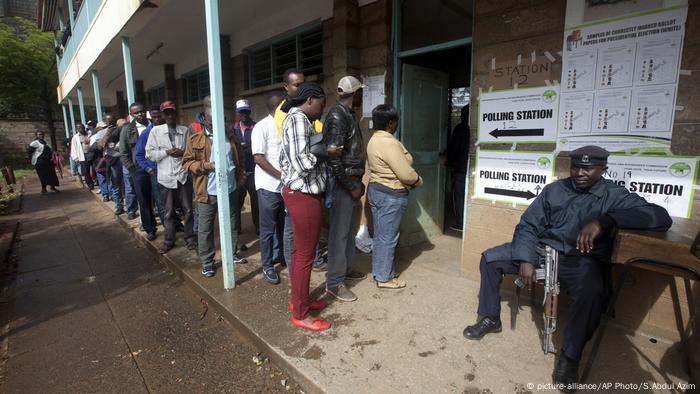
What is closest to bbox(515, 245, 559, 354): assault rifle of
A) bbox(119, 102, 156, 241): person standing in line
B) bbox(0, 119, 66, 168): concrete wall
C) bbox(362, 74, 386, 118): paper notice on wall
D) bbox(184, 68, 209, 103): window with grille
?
bbox(362, 74, 386, 118): paper notice on wall

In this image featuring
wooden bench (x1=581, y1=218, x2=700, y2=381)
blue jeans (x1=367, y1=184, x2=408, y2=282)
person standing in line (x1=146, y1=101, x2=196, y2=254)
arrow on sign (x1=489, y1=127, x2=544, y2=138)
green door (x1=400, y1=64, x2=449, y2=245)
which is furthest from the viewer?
green door (x1=400, y1=64, x2=449, y2=245)

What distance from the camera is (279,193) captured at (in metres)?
3.45

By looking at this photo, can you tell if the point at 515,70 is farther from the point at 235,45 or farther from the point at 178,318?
the point at 235,45

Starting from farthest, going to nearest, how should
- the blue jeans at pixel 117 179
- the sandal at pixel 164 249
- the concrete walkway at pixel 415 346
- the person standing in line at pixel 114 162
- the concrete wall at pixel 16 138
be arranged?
the concrete wall at pixel 16 138 < the blue jeans at pixel 117 179 < the person standing in line at pixel 114 162 < the sandal at pixel 164 249 < the concrete walkway at pixel 415 346

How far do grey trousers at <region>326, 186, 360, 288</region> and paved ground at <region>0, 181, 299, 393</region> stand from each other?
89 centimetres

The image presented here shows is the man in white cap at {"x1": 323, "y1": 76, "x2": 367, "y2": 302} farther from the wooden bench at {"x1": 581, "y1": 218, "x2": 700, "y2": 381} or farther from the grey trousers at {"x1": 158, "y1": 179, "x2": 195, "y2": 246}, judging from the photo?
the grey trousers at {"x1": 158, "y1": 179, "x2": 195, "y2": 246}

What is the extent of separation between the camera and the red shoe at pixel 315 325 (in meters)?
2.72

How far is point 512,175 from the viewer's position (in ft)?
10.3

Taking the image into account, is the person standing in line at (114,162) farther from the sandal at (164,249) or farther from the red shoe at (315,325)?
the red shoe at (315,325)

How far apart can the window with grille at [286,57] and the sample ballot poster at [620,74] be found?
3467 mm

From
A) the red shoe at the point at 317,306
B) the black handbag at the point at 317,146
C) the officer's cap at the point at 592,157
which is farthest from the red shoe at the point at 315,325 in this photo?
the officer's cap at the point at 592,157

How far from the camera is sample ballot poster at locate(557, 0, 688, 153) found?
2.37 m

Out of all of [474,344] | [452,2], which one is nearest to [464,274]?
[474,344]

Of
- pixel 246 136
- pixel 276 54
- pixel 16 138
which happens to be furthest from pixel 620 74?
pixel 16 138
